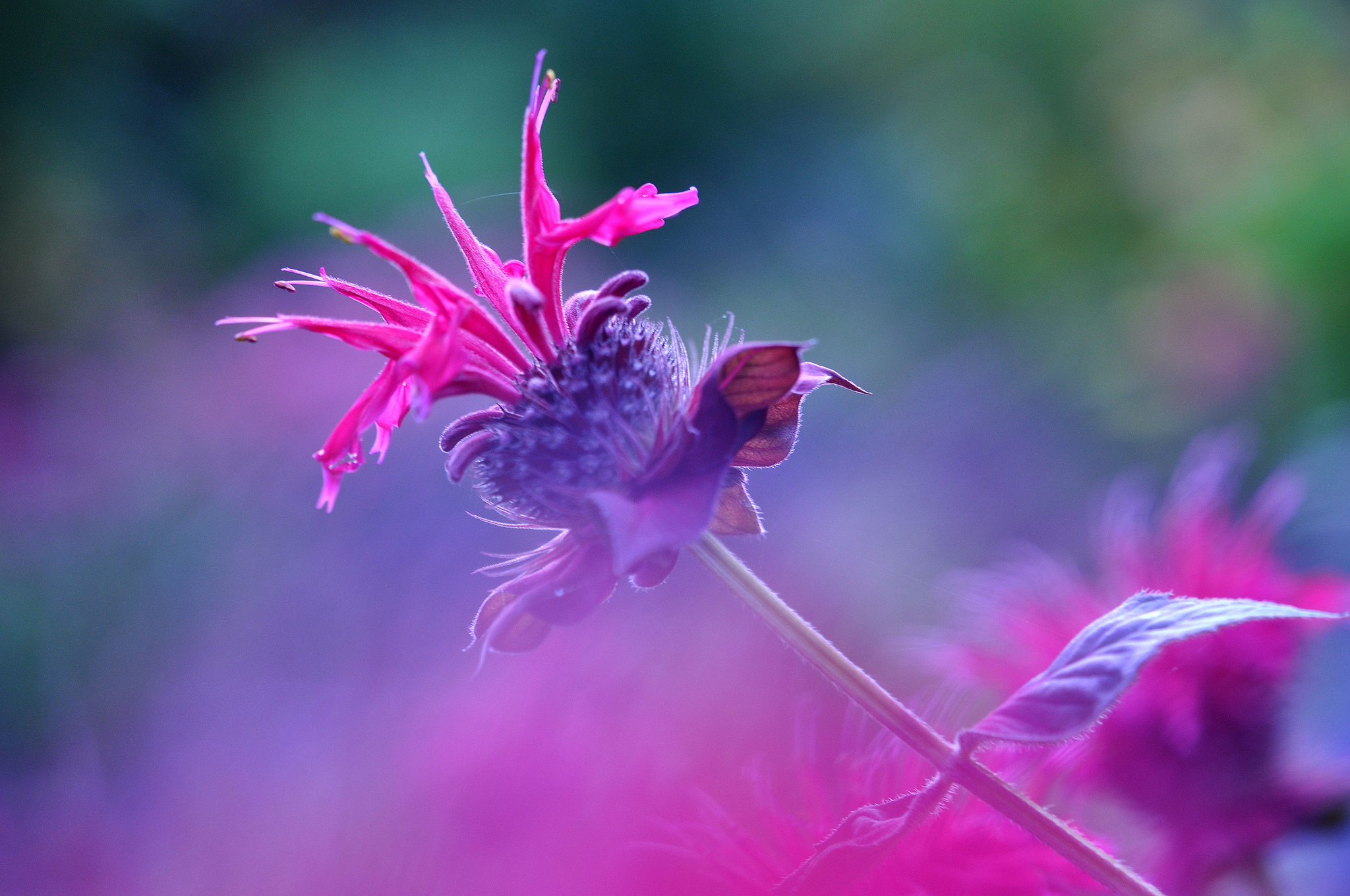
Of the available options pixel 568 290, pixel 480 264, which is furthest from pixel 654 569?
pixel 568 290

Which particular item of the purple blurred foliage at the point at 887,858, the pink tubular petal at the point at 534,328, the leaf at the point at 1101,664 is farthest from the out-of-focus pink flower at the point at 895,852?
the pink tubular petal at the point at 534,328

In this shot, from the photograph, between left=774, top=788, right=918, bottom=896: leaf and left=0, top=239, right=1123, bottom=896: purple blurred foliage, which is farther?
left=0, top=239, right=1123, bottom=896: purple blurred foliage

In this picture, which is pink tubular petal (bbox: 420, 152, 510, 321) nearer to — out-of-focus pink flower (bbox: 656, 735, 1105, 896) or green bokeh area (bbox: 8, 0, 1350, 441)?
out-of-focus pink flower (bbox: 656, 735, 1105, 896)

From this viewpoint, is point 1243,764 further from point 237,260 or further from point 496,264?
point 237,260

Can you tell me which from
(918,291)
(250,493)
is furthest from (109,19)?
(918,291)

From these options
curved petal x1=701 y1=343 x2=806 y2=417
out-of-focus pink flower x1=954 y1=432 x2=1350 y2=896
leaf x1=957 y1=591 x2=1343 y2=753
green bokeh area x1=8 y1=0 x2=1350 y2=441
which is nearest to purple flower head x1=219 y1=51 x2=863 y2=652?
curved petal x1=701 y1=343 x2=806 y2=417

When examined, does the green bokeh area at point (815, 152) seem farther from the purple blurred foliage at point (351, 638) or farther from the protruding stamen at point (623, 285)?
the protruding stamen at point (623, 285)
